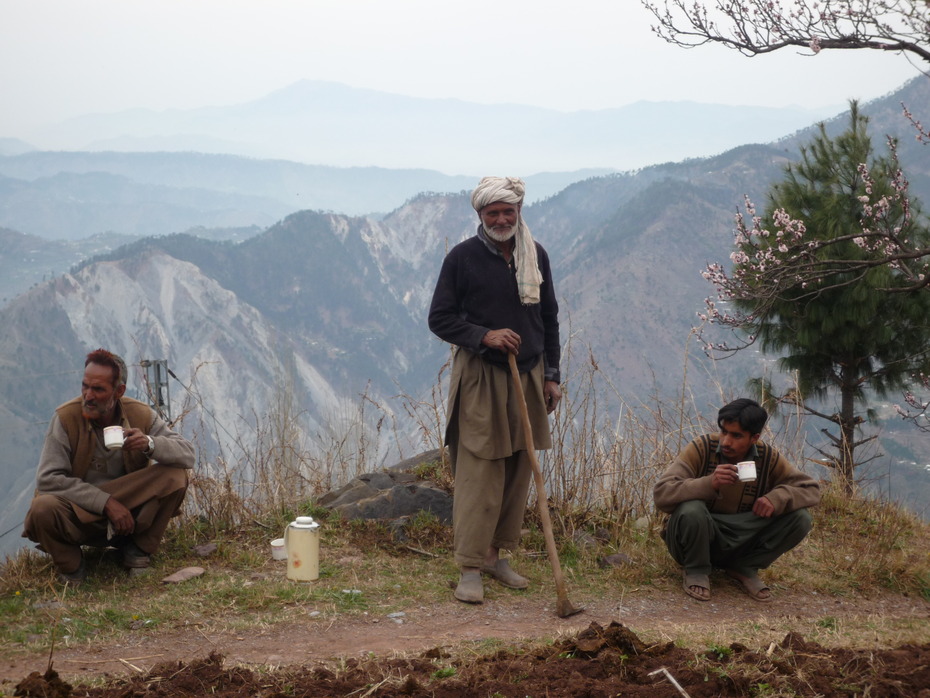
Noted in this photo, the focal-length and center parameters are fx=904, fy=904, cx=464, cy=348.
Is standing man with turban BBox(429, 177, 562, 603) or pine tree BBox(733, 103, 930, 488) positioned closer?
standing man with turban BBox(429, 177, 562, 603)

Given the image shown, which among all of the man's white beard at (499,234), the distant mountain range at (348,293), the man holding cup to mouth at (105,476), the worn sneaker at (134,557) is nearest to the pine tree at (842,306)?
the man's white beard at (499,234)

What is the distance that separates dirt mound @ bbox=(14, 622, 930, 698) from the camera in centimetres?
278

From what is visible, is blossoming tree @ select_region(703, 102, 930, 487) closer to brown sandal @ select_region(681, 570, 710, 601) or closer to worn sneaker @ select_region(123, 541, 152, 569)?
brown sandal @ select_region(681, 570, 710, 601)

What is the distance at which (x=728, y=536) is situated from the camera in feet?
15.1

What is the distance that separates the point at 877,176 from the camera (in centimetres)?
878

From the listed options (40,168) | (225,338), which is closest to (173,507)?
(225,338)

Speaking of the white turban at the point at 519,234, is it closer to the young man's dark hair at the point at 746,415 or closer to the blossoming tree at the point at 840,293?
the young man's dark hair at the point at 746,415

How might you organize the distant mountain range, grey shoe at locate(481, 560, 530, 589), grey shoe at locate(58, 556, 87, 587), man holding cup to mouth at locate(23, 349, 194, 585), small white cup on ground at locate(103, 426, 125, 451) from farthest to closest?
the distant mountain range, grey shoe at locate(481, 560, 530, 589), grey shoe at locate(58, 556, 87, 587), man holding cup to mouth at locate(23, 349, 194, 585), small white cup on ground at locate(103, 426, 125, 451)

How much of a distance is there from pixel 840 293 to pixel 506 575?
208 inches

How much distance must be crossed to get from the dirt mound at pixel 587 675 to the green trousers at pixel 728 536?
134cm

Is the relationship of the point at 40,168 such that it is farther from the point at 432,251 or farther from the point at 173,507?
the point at 173,507

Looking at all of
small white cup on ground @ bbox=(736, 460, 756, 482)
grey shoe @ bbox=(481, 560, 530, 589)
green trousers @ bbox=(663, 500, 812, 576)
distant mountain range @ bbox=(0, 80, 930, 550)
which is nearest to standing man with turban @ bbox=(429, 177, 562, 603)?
grey shoe @ bbox=(481, 560, 530, 589)

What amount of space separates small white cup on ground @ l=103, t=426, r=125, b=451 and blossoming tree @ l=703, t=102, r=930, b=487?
17.5 feet

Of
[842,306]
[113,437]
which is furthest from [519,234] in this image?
[842,306]
